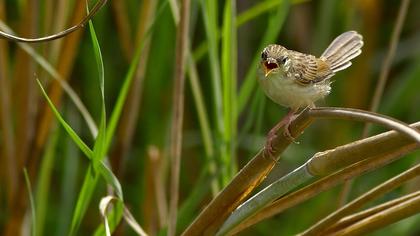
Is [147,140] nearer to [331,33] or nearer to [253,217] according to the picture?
[331,33]

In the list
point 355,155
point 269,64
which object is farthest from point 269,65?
point 355,155

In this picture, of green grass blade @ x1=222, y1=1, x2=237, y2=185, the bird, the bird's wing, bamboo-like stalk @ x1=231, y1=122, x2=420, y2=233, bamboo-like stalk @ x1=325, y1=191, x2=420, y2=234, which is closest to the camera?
bamboo-like stalk @ x1=231, y1=122, x2=420, y2=233

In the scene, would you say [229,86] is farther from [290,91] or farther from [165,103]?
[165,103]

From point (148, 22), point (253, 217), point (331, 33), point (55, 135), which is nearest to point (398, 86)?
point (331, 33)

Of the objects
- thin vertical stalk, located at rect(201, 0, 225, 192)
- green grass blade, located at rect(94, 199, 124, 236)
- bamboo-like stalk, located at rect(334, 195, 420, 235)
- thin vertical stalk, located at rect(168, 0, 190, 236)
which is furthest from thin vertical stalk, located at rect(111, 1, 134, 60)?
bamboo-like stalk, located at rect(334, 195, 420, 235)

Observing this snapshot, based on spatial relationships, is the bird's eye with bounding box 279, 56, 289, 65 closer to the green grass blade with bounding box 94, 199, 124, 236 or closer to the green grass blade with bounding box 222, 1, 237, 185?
the green grass blade with bounding box 222, 1, 237, 185

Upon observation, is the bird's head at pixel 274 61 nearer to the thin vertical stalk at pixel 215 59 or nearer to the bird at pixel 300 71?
the bird at pixel 300 71

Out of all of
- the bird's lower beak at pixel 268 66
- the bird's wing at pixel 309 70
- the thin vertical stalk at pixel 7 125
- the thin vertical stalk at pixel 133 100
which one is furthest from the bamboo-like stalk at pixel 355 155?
the thin vertical stalk at pixel 7 125
